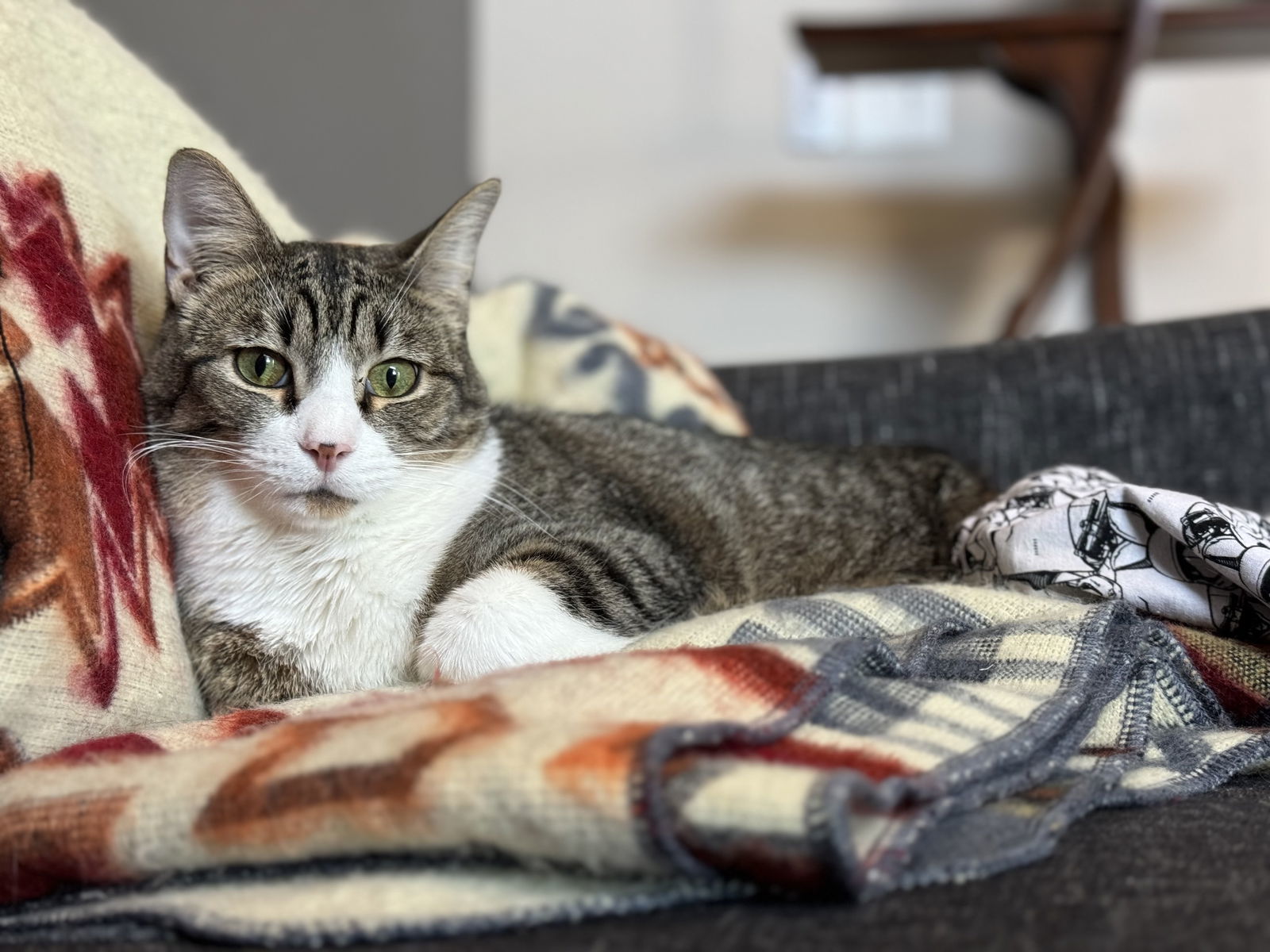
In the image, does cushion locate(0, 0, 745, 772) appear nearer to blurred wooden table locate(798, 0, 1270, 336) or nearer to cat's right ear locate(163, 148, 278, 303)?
cat's right ear locate(163, 148, 278, 303)

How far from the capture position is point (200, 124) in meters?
1.47

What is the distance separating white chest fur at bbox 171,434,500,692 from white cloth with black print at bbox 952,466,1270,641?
65 cm

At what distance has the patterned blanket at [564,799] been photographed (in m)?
0.60

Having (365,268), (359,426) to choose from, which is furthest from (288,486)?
(365,268)

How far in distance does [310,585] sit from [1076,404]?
123 cm

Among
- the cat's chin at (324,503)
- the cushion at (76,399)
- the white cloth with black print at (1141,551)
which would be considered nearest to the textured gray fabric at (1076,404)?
the white cloth with black print at (1141,551)

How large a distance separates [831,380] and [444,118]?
5.67 ft

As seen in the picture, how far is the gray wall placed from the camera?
5.99ft

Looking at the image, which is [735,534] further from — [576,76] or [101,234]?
[576,76]

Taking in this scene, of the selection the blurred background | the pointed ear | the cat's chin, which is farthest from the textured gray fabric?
the blurred background

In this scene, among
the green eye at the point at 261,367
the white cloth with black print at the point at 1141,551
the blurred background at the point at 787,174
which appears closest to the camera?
the white cloth with black print at the point at 1141,551

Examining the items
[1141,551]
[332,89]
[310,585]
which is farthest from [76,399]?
[332,89]

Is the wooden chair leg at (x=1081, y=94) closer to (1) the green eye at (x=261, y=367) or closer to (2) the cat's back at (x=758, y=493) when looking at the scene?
(2) the cat's back at (x=758, y=493)

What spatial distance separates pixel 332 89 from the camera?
2.37 m
